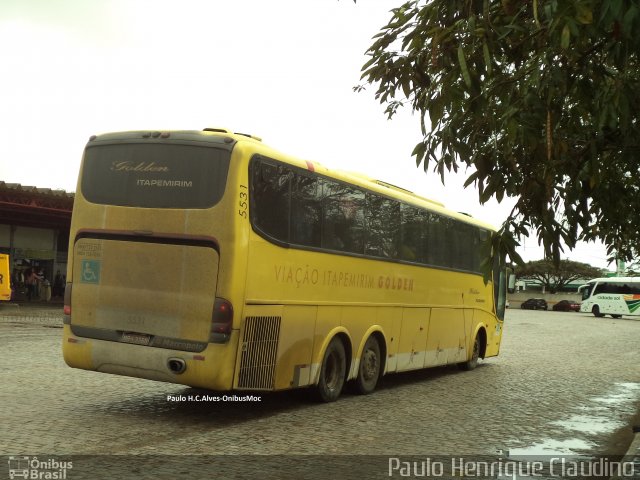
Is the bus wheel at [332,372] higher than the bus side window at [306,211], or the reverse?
the bus side window at [306,211]

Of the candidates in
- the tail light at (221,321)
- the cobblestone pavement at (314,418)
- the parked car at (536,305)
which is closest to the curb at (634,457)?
the cobblestone pavement at (314,418)

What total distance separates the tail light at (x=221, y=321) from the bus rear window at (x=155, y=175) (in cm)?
114

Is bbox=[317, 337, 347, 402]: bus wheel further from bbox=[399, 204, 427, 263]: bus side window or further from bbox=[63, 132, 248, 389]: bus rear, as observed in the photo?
bbox=[399, 204, 427, 263]: bus side window

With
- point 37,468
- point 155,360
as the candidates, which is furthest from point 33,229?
point 37,468

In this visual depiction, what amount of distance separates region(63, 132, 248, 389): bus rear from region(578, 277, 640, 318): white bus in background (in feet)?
179

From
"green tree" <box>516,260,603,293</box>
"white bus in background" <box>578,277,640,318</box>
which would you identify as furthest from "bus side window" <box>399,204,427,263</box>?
"green tree" <box>516,260,603,293</box>

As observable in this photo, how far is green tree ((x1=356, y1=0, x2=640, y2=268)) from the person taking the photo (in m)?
4.92

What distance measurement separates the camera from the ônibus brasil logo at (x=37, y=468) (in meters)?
5.87

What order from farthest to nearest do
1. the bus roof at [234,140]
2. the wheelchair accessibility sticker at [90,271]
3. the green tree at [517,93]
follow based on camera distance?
the wheelchair accessibility sticker at [90,271], the bus roof at [234,140], the green tree at [517,93]

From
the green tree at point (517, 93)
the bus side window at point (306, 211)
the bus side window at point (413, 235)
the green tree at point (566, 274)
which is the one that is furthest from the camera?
the green tree at point (566, 274)

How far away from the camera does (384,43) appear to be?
638cm

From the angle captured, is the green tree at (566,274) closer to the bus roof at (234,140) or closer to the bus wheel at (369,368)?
the bus wheel at (369,368)

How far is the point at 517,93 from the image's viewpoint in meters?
→ 5.65

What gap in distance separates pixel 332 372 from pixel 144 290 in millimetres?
3295
